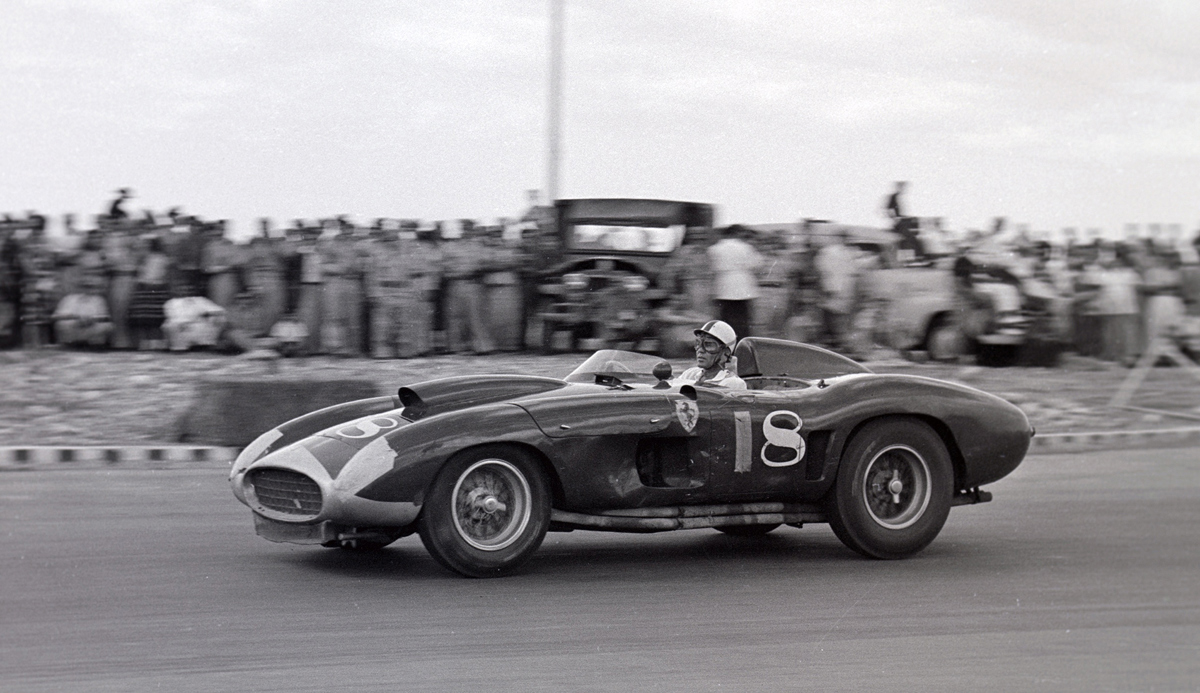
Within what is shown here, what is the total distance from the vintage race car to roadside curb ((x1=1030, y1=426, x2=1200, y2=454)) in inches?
202

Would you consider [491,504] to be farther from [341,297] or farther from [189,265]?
[189,265]

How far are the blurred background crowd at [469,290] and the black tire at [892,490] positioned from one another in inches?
251

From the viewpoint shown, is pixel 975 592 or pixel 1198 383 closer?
pixel 975 592

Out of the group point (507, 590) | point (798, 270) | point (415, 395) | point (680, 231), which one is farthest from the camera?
point (680, 231)

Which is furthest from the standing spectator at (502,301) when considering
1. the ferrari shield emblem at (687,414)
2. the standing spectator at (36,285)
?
the ferrari shield emblem at (687,414)

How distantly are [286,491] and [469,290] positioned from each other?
7.74m

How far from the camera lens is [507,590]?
5.20m

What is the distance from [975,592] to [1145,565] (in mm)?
1045

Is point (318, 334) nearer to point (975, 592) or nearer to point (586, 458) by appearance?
point (586, 458)

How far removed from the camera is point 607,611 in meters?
4.92

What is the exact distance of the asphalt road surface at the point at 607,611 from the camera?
13.2ft

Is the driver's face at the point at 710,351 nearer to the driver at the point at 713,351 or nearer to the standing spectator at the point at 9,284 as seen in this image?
the driver at the point at 713,351

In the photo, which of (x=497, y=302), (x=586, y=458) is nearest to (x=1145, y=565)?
(x=586, y=458)

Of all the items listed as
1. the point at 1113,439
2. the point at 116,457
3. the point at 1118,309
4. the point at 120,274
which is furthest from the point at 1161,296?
the point at 120,274
